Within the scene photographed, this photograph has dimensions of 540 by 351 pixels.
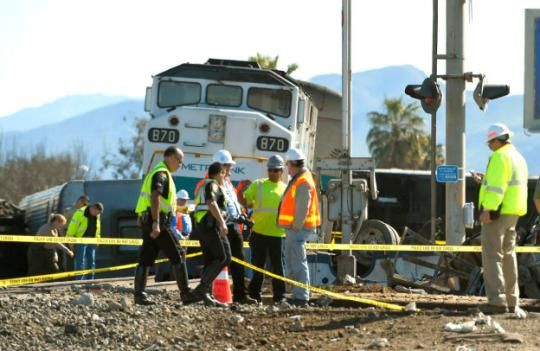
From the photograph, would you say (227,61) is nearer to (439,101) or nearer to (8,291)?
(439,101)

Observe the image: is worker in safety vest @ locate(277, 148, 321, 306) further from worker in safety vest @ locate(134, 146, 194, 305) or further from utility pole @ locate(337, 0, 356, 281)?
utility pole @ locate(337, 0, 356, 281)

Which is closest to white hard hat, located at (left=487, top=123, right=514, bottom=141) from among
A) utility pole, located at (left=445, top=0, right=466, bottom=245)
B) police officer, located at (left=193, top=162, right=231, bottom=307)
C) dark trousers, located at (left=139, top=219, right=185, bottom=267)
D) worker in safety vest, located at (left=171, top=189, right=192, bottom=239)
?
police officer, located at (left=193, top=162, right=231, bottom=307)

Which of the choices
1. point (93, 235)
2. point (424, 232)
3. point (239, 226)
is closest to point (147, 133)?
point (93, 235)

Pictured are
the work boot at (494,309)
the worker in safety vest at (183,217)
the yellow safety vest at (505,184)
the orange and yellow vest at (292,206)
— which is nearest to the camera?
the yellow safety vest at (505,184)

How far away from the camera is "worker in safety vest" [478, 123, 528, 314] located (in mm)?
13141

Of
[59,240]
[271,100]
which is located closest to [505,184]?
[59,240]

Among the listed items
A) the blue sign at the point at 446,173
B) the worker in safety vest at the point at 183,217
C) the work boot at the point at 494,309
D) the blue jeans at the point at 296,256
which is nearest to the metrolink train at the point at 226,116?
the worker in safety vest at the point at 183,217

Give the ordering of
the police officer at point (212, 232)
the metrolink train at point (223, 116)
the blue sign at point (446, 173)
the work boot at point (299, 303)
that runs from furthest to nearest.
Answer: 1. the metrolink train at point (223, 116)
2. the blue sign at point (446, 173)
3. the work boot at point (299, 303)
4. the police officer at point (212, 232)

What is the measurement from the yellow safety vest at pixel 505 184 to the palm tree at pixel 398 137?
65.6 m

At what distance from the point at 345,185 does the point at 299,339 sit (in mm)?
10222

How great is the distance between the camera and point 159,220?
1444 cm

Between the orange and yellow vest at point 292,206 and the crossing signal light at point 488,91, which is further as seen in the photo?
the crossing signal light at point 488,91

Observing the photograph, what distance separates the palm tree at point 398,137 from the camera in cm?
8006

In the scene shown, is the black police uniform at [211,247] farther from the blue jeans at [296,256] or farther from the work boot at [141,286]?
the blue jeans at [296,256]
